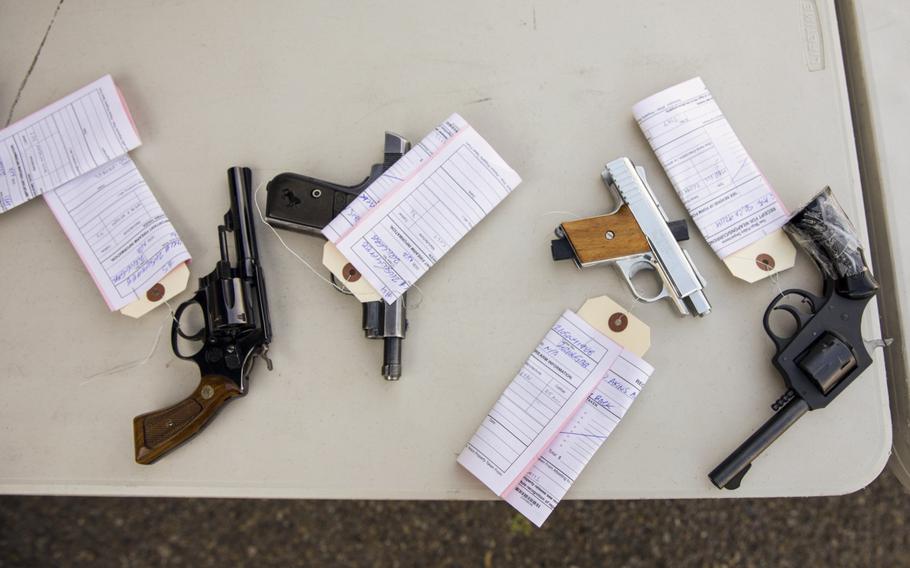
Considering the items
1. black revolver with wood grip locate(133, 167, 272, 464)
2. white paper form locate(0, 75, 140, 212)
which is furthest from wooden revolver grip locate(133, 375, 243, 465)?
white paper form locate(0, 75, 140, 212)

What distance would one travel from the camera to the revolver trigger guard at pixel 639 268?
2.85 feet

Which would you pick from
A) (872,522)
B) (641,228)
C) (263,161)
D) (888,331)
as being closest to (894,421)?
(888,331)

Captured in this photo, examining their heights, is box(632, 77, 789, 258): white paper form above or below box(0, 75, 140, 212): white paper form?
below

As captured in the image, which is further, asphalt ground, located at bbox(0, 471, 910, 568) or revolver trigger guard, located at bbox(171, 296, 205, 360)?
asphalt ground, located at bbox(0, 471, 910, 568)

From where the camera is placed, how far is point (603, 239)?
0.87 m

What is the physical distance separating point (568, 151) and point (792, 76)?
0.35 meters

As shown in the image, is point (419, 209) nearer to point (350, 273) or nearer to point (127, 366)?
point (350, 273)

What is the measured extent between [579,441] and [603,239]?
10.9 inches

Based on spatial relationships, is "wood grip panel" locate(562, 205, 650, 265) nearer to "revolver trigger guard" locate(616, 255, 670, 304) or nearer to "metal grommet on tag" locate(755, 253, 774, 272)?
"revolver trigger guard" locate(616, 255, 670, 304)

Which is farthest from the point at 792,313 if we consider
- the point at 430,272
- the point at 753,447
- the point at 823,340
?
the point at 430,272

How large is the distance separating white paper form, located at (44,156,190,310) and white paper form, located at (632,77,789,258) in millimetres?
713

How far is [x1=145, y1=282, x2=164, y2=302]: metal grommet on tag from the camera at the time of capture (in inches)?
36.0

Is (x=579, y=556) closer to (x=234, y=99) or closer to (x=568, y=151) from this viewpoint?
(x=568, y=151)

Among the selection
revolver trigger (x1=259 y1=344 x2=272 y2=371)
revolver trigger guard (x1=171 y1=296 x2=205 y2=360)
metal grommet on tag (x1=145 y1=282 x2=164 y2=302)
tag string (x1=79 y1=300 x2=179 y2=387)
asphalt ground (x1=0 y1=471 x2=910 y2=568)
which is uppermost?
metal grommet on tag (x1=145 y1=282 x2=164 y2=302)
